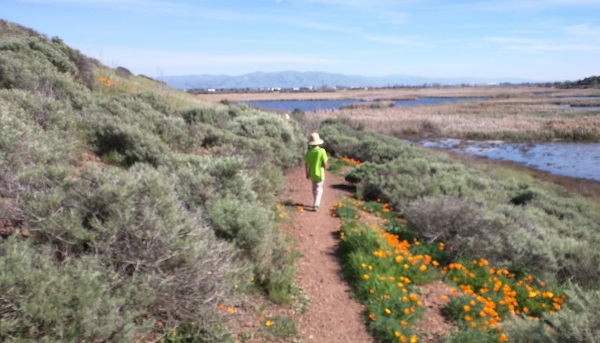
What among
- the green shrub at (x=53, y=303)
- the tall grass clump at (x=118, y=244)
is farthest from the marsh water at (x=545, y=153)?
the green shrub at (x=53, y=303)

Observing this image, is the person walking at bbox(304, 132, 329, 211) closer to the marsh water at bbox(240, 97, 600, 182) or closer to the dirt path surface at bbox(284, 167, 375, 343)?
the dirt path surface at bbox(284, 167, 375, 343)

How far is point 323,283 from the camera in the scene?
5848 mm

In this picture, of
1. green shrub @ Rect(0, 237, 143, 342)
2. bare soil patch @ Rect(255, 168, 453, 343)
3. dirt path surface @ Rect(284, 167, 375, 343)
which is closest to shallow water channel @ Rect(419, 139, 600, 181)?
dirt path surface @ Rect(284, 167, 375, 343)

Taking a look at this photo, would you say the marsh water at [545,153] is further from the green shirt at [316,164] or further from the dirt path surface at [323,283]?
the dirt path surface at [323,283]

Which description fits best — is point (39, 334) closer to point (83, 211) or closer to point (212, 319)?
point (83, 211)

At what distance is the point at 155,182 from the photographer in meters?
3.98

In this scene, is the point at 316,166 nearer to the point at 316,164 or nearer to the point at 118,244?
the point at 316,164

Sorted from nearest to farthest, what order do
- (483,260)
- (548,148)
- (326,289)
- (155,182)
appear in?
(155,182)
(326,289)
(483,260)
(548,148)

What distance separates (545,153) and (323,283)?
1242 inches

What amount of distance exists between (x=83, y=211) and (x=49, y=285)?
970 millimetres

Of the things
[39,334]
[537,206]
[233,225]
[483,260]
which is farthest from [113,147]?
[537,206]

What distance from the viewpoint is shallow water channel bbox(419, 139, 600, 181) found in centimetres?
2517

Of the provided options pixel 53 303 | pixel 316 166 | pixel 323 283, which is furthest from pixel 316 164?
pixel 53 303

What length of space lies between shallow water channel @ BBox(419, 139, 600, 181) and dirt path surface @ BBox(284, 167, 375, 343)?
72.0 feet
